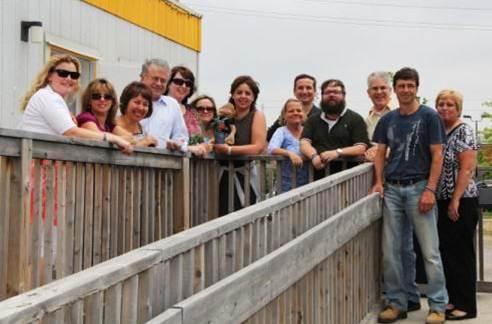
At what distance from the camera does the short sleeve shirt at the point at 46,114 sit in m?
4.55

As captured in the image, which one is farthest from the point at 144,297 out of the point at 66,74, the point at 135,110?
the point at 135,110

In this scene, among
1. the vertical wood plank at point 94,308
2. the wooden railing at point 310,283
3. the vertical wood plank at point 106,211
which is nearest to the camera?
the vertical wood plank at point 94,308

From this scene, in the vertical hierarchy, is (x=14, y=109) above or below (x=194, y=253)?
above

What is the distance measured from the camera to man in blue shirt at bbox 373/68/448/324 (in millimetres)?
5652

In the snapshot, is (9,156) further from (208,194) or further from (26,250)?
(208,194)

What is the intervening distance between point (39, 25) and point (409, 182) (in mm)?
4433

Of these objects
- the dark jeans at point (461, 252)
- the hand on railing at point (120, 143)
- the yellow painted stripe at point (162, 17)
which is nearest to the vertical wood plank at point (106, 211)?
the hand on railing at point (120, 143)

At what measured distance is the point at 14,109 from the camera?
7703 millimetres

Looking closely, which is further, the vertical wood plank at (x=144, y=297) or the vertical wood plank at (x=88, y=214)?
the vertical wood plank at (x=88, y=214)

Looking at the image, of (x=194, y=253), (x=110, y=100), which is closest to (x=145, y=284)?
(x=194, y=253)

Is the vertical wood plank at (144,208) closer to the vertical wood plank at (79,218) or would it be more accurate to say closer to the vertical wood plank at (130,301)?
the vertical wood plank at (79,218)

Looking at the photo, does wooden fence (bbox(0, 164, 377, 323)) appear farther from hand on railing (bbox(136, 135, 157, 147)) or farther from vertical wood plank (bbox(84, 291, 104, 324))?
hand on railing (bbox(136, 135, 157, 147))

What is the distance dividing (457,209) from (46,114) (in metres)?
3.37

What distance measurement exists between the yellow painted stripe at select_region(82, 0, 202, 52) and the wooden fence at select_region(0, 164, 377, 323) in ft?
20.1
